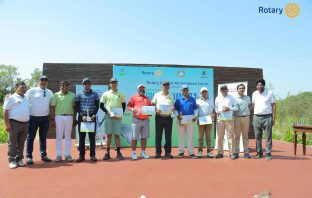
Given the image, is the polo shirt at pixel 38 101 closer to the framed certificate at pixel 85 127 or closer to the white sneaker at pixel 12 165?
the framed certificate at pixel 85 127

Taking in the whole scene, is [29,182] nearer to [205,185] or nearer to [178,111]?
[205,185]

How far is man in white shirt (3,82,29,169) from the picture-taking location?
5641 millimetres

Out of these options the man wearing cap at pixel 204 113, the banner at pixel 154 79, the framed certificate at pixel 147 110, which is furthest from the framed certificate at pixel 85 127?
the banner at pixel 154 79

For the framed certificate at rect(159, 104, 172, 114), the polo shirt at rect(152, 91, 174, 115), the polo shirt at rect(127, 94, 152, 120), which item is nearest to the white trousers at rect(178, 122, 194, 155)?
the framed certificate at rect(159, 104, 172, 114)

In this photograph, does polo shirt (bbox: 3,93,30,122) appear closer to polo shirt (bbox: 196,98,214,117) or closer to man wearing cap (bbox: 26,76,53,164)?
man wearing cap (bbox: 26,76,53,164)

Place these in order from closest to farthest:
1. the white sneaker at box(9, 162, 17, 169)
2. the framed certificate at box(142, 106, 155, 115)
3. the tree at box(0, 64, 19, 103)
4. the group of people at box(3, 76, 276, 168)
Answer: the white sneaker at box(9, 162, 17, 169) → the group of people at box(3, 76, 276, 168) → the framed certificate at box(142, 106, 155, 115) → the tree at box(0, 64, 19, 103)

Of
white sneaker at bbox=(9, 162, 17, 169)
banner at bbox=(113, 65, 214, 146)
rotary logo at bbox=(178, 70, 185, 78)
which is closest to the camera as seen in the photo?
white sneaker at bbox=(9, 162, 17, 169)

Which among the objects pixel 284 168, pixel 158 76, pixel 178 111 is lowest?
pixel 284 168

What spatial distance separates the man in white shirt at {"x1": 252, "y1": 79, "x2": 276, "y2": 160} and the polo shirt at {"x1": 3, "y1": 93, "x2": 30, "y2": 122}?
4884 millimetres

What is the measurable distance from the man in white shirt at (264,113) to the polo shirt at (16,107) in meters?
4.88

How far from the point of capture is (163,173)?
514 cm

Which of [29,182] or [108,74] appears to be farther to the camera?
[108,74]

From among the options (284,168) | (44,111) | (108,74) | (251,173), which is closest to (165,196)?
(251,173)

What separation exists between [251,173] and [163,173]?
1.53 metres
